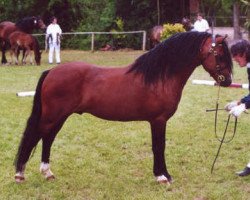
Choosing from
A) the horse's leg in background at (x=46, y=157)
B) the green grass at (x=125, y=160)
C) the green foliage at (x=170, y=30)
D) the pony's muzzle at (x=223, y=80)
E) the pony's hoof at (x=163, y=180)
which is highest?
the pony's muzzle at (x=223, y=80)

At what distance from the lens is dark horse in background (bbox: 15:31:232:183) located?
199 inches

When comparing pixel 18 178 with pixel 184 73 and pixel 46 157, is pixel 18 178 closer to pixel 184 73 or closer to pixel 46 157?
pixel 46 157

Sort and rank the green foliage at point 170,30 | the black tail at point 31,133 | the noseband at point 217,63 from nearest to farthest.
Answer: the noseband at point 217,63 < the black tail at point 31,133 < the green foliage at point 170,30

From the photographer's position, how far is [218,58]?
198 inches

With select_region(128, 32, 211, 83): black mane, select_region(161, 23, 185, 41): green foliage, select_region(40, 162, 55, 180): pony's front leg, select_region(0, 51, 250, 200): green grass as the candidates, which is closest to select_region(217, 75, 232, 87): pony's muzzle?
select_region(128, 32, 211, 83): black mane

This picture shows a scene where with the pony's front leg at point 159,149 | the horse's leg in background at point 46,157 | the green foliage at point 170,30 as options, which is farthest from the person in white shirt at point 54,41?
the pony's front leg at point 159,149

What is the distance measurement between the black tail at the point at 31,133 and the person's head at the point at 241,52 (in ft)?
6.91

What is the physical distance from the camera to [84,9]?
95.7 feet

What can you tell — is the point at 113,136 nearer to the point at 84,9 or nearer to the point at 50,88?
the point at 50,88

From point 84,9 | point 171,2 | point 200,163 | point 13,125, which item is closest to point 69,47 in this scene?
point 84,9

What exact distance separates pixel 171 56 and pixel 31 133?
1.79 m

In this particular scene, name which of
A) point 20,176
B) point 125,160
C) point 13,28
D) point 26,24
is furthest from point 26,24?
point 20,176

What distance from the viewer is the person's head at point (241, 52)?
5.09m

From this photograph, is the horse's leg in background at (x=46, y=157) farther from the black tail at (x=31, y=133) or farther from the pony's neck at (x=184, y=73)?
the pony's neck at (x=184, y=73)
